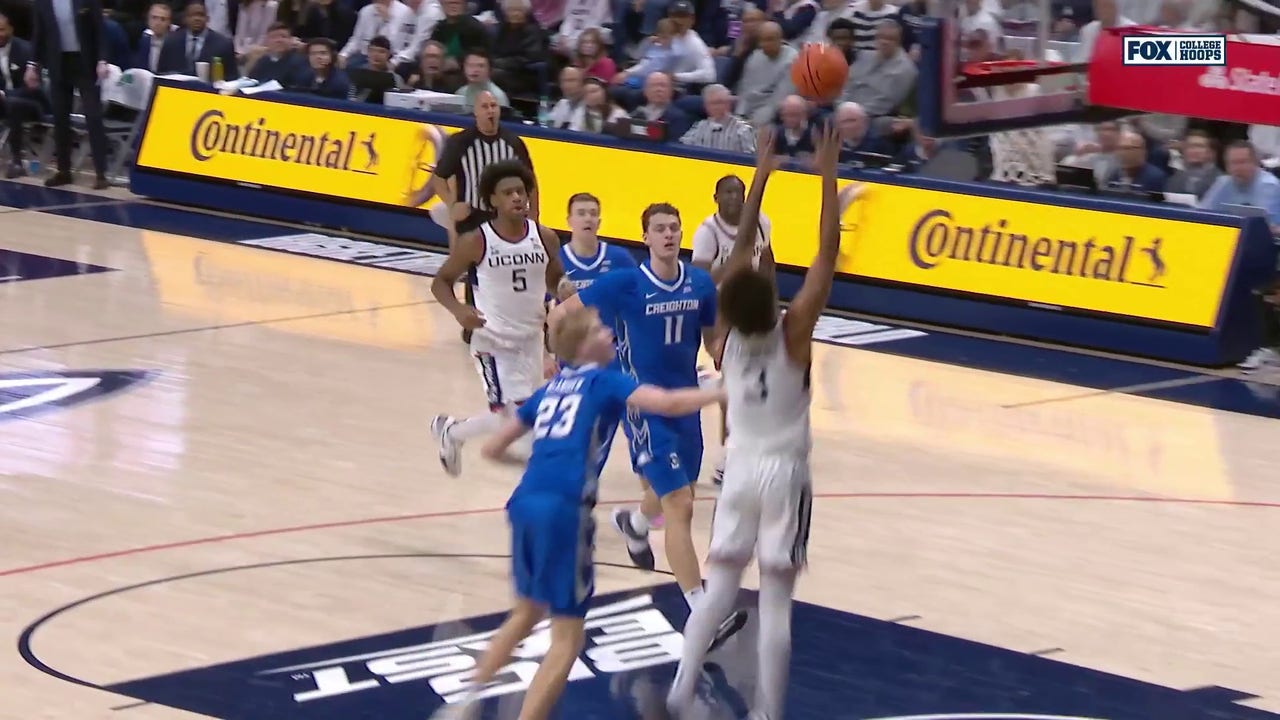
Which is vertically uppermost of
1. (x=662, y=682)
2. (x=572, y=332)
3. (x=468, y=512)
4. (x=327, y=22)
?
(x=572, y=332)

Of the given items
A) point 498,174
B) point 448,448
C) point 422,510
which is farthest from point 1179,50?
point 422,510

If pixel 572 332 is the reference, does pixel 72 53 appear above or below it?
below

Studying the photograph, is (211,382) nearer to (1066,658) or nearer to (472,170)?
(472,170)

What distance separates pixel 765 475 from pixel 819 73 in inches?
245

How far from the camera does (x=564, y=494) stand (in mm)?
6930

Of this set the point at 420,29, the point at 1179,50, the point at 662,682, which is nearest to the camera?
the point at 662,682

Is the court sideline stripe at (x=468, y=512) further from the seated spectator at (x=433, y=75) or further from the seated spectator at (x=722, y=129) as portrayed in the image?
the seated spectator at (x=433, y=75)

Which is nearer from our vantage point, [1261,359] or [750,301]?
[750,301]

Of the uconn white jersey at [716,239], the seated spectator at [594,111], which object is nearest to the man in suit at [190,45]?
the seated spectator at [594,111]

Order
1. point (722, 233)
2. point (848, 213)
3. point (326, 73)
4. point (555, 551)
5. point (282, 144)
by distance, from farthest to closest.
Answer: point (326, 73), point (282, 144), point (848, 213), point (722, 233), point (555, 551)

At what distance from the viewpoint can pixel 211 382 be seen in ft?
44.9

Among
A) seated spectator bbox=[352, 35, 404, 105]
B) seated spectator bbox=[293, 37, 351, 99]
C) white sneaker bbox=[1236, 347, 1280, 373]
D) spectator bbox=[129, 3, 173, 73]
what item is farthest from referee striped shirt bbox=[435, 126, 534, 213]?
spectator bbox=[129, 3, 173, 73]

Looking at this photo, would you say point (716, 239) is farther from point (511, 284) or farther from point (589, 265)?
point (511, 284)

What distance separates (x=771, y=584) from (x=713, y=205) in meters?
10.2
